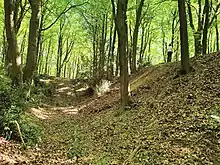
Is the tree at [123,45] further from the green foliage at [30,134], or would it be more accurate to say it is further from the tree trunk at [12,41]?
the tree trunk at [12,41]

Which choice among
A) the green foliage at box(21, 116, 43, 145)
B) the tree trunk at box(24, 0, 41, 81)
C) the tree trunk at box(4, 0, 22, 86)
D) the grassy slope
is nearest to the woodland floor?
the grassy slope

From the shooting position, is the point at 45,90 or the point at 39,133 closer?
the point at 39,133

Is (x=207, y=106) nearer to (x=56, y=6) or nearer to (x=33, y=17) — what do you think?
(x=33, y=17)

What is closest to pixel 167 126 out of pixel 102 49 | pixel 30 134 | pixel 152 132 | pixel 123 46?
pixel 152 132

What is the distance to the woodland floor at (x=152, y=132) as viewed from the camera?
6.37 m

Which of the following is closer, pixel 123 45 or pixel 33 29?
pixel 123 45

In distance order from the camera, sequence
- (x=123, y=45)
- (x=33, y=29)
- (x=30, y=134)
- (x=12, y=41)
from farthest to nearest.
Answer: (x=33, y=29) < (x=12, y=41) < (x=123, y=45) < (x=30, y=134)

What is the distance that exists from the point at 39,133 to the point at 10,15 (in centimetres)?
592

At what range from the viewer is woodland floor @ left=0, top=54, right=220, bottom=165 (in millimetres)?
6367

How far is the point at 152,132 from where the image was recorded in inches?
306

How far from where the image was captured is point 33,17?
14547 millimetres

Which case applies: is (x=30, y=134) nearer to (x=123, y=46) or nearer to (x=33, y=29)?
(x=123, y=46)

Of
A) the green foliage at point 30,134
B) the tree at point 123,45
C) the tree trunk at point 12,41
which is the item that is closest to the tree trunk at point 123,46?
the tree at point 123,45

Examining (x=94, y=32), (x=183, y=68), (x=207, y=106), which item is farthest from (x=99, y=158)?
(x=94, y=32)
